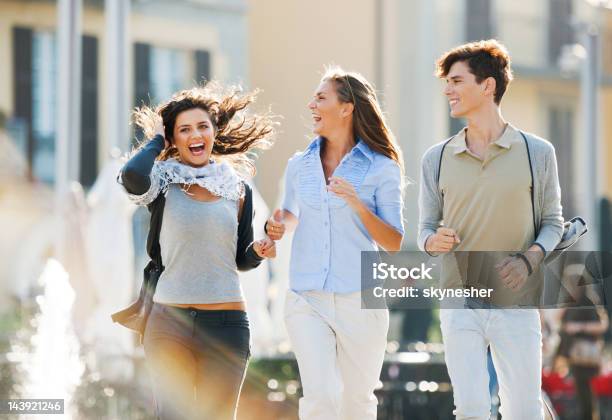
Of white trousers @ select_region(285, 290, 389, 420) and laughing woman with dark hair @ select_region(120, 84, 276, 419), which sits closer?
laughing woman with dark hair @ select_region(120, 84, 276, 419)

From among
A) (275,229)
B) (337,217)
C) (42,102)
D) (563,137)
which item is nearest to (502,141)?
(337,217)

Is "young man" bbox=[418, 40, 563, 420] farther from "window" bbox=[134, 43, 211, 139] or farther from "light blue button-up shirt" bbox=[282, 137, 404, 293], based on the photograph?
"window" bbox=[134, 43, 211, 139]

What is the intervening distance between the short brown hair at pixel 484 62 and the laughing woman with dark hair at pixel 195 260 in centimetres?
92

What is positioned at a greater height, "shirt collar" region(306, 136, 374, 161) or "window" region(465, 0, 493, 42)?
"window" region(465, 0, 493, 42)

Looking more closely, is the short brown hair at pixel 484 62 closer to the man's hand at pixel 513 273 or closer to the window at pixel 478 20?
the man's hand at pixel 513 273

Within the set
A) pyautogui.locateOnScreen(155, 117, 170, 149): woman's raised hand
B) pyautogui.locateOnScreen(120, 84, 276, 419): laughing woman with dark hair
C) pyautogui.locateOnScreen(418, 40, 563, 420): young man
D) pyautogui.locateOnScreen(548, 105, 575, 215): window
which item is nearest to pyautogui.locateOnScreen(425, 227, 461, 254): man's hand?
pyautogui.locateOnScreen(418, 40, 563, 420): young man

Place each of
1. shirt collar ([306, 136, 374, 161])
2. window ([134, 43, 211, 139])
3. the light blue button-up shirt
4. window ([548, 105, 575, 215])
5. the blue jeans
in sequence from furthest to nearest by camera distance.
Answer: window ([548, 105, 575, 215]), window ([134, 43, 211, 139]), shirt collar ([306, 136, 374, 161]), the light blue button-up shirt, the blue jeans

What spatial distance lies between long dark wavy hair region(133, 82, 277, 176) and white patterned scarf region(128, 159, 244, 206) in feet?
0.70

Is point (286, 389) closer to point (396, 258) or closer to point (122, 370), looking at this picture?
point (122, 370)

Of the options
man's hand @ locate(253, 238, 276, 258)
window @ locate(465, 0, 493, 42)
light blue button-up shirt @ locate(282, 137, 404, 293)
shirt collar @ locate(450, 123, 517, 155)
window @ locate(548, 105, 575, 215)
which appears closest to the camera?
man's hand @ locate(253, 238, 276, 258)

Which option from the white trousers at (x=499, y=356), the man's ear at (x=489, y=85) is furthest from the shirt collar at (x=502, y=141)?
the white trousers at (x=499, y=356)

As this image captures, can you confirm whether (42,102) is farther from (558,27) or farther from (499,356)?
(499,356)

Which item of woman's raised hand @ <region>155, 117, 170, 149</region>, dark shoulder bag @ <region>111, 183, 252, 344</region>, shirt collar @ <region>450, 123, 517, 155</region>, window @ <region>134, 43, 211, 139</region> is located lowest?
dark shoulder bag @ <region>111, 183, 252, 344</region>

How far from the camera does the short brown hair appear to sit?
231 inches
